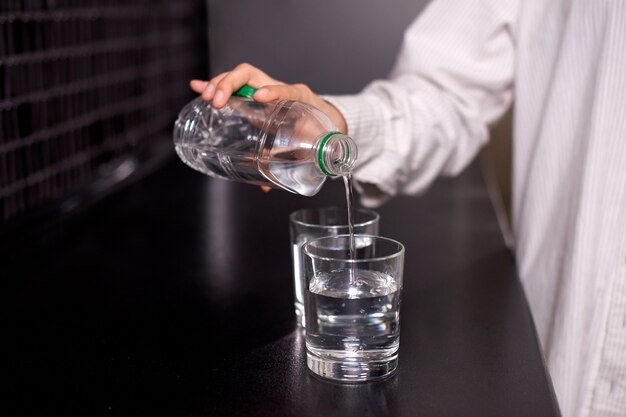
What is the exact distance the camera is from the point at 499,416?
65cm

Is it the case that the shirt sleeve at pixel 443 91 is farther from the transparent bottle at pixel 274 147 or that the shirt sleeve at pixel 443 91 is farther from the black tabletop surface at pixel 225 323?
the transparent bottle at pixel 274 147

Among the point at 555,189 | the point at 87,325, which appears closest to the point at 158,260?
the point at 87,325

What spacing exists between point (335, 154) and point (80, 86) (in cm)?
81

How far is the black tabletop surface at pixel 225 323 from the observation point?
2.24 feet

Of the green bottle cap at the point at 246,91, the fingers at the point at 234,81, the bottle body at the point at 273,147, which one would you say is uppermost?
the fingers at the point at 234,81

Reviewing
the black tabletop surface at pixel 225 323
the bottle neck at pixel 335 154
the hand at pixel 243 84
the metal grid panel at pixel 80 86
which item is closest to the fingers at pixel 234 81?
the hand at pixel 243 84

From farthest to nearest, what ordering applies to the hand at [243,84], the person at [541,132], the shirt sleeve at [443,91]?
the shirt sleeve at [443,91] < the person at [541,132] < the hand at [243,84]

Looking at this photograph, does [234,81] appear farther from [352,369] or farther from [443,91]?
[443,91]

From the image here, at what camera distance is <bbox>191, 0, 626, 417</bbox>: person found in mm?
994

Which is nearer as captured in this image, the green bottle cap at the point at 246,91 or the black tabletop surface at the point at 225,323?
the black tabletop surface at the point at 225,323

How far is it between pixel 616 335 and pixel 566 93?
0.35m

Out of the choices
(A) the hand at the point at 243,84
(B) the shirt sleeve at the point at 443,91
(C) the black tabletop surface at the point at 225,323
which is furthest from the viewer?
(B) the shirt sleeve at the point at 443,91

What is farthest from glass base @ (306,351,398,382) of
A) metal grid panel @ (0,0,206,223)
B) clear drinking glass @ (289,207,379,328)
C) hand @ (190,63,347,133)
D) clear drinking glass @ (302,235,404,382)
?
metal grid panel @ (0,0,206,223)

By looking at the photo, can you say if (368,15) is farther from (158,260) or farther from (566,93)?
(158,260)
